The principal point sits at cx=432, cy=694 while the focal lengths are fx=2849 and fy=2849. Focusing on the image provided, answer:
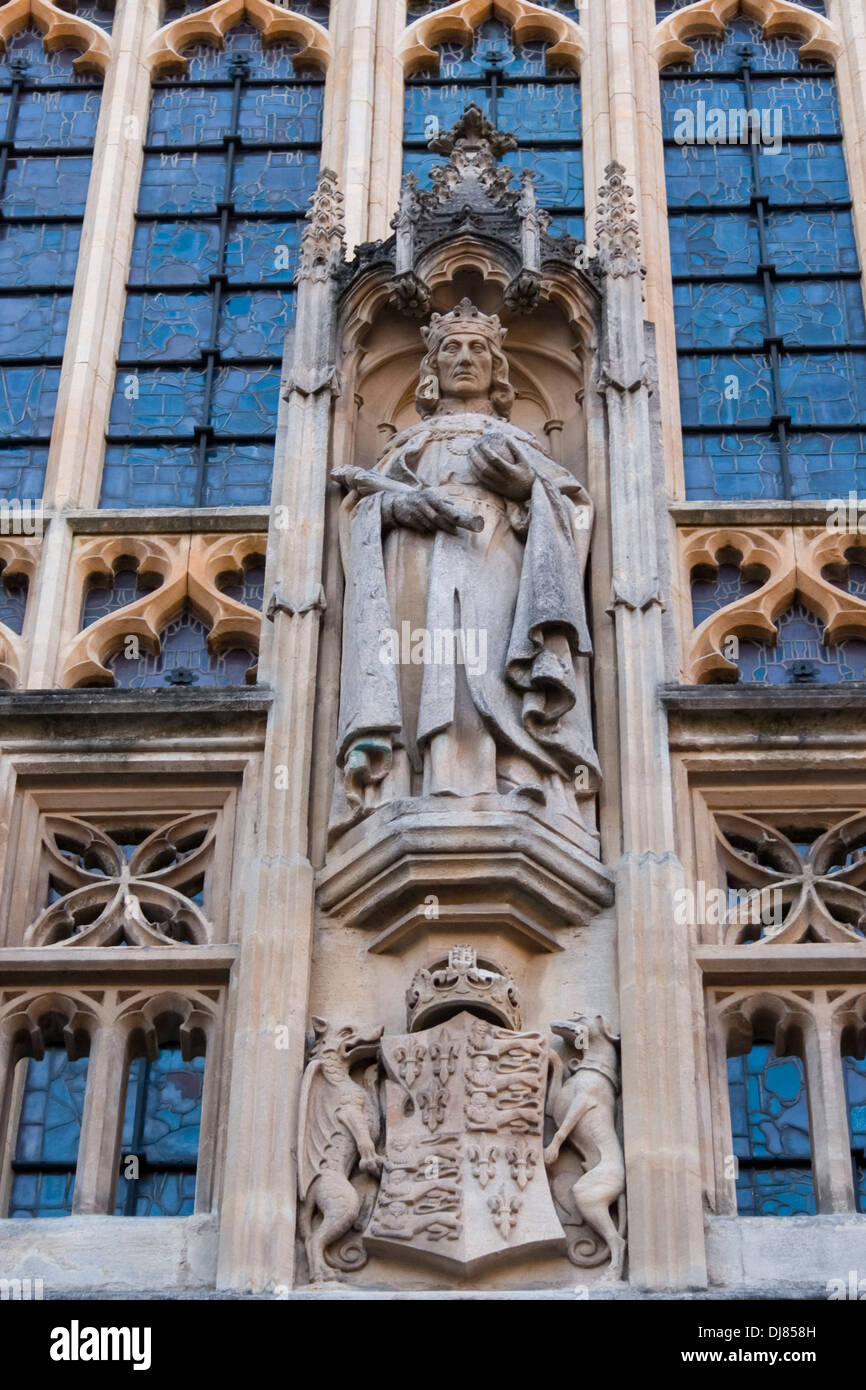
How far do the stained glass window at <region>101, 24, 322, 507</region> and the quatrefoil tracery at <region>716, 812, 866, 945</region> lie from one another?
3.72 m

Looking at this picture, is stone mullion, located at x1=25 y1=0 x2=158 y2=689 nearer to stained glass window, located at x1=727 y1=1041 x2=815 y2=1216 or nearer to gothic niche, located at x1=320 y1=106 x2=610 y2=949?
gothic niche, located at x1=320 y1=106 x2=610 y2=949

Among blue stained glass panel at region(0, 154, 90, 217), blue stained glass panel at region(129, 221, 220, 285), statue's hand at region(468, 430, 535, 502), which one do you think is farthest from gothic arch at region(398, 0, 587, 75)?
statue's hand at region(468, 430, 535, 502)

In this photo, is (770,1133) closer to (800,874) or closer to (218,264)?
(800,874)

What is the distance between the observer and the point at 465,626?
12078 millimetres

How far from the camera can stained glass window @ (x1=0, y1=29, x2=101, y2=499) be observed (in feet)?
50.2

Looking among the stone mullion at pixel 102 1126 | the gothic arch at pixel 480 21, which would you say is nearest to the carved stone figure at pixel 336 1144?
the stone mullion at pixel 102 1126

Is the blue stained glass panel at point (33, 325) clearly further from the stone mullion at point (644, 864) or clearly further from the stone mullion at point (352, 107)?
the stone mullion at point (644, 864)

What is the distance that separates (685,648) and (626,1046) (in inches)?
119

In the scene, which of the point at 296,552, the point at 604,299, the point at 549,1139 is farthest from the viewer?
the point at 604,299

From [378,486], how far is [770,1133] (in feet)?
10.9

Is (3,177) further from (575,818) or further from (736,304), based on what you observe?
(575,818)

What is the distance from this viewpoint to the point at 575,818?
1178 cm

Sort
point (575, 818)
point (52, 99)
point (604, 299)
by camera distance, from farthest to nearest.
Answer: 1. point (52, 99)
2. point (604, 299)
3. point (575, 818)
